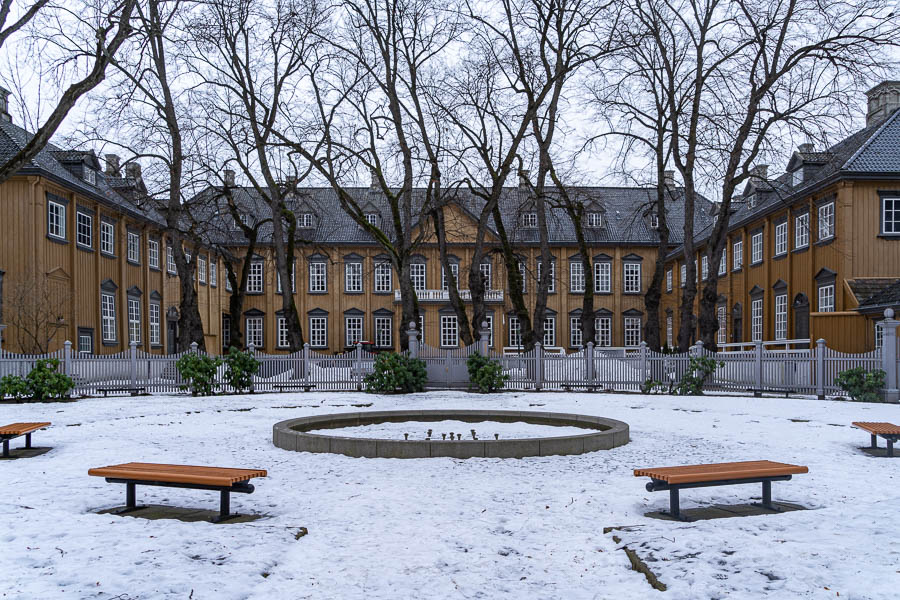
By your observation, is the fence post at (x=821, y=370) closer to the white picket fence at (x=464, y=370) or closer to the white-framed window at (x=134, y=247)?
the white picket fence at (x=464, y=370)

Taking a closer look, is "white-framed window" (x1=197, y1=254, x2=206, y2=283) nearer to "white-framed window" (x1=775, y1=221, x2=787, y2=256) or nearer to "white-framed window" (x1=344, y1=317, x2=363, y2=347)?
"white-framed window" (x1=344, y1=317, x2=363, y2=347)

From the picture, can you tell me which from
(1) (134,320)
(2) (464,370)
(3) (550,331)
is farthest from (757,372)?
(3) (550,331)

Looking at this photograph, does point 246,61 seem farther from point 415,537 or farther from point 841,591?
point 841,591

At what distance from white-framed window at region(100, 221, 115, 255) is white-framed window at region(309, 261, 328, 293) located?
16.5m

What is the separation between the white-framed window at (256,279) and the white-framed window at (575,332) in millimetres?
19948

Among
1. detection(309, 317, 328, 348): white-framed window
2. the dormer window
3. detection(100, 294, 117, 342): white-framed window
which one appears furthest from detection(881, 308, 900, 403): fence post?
detection(309, 317, 328, 348): white-framed window

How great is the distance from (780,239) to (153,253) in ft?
95.2

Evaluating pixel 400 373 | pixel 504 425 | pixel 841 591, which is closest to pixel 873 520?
pixel 841 591

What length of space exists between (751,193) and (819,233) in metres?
8.86

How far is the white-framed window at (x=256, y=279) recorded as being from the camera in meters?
48.0

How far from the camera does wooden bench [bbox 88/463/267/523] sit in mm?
6633

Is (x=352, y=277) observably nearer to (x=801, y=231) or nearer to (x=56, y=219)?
(x=56, y=219)

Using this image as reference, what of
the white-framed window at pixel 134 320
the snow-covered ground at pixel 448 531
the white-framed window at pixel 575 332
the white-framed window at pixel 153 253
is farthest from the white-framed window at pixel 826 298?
the white-framed window at pixel 153 253

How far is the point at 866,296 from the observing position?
24.2m
